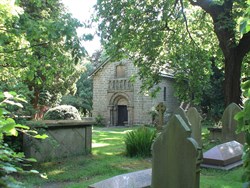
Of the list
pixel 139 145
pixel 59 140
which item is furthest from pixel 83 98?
pixel 59 140

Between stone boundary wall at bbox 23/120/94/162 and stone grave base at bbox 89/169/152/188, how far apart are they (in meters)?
3.23

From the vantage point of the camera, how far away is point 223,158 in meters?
8.75

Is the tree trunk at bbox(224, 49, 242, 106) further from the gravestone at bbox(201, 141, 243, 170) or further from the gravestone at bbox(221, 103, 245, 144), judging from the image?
the gravestone at bbox(201, 141, 243, 170)

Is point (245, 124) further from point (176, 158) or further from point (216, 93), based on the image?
point (216, 93)

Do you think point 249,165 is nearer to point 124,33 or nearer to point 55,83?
point 124,33

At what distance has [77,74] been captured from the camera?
30844mm

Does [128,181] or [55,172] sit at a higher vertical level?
[128,181]

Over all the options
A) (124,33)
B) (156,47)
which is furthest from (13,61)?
(156,47)

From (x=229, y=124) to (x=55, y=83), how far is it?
66.4 ft

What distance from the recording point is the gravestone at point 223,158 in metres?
8.72

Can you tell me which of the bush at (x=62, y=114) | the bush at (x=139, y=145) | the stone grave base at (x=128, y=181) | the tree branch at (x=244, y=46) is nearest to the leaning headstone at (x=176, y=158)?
the stone grave base at (x=128, y=181)

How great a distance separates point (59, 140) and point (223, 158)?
16.3 ft

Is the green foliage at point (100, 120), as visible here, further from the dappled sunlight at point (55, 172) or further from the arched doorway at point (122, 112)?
the dappled sunlight at point (55, 172)

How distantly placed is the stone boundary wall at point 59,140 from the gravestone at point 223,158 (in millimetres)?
4135
